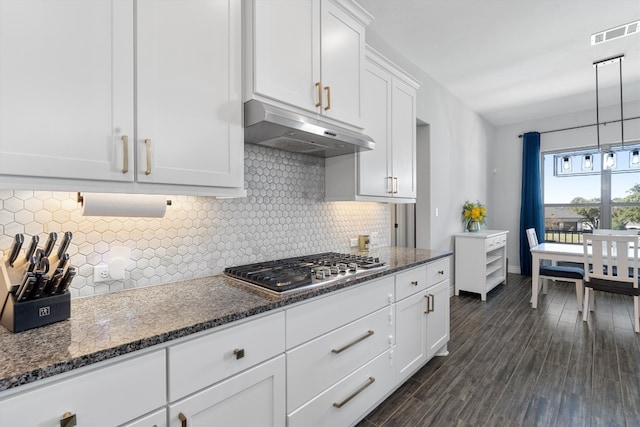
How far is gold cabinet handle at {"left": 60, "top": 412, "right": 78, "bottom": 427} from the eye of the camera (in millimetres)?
763

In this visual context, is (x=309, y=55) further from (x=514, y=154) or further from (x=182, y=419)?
(x=514, y=154)

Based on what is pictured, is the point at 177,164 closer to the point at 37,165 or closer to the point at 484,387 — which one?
the point at 37,165

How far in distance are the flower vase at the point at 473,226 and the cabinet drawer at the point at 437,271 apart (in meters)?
2.67

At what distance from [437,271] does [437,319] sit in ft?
1.29

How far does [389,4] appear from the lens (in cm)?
255

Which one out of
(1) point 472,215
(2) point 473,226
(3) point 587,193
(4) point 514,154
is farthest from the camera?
(4) point 514,154

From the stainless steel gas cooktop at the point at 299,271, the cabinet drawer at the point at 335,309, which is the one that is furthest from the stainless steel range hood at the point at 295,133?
the cabinet drawer at the point at 335,309

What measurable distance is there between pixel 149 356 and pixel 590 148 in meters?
6.82

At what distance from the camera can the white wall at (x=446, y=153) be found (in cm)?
374

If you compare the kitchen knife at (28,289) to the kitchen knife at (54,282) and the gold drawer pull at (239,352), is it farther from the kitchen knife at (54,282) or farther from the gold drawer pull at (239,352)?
the gold drawer pull at (239,352)

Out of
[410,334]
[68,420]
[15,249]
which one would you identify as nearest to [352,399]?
[410,334]

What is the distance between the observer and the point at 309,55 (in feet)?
5.49

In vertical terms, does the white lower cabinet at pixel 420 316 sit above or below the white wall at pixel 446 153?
below

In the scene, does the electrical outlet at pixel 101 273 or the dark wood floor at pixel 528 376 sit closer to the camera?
the electrical outlet at pixel 101 273
